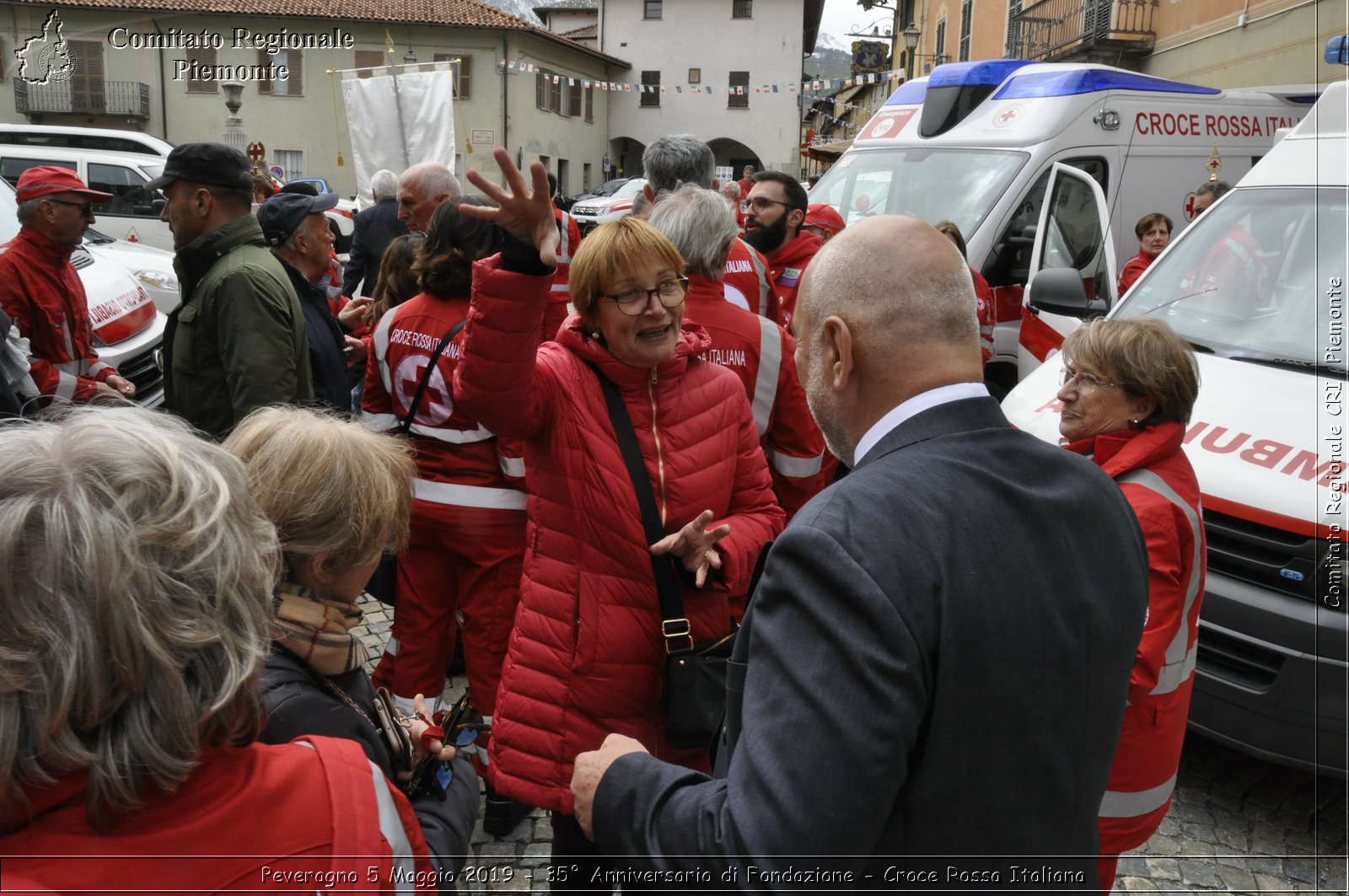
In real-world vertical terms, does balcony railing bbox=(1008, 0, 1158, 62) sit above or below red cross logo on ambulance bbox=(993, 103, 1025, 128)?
above

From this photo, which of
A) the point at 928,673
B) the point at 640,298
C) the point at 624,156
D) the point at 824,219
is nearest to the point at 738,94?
the point at 624,156

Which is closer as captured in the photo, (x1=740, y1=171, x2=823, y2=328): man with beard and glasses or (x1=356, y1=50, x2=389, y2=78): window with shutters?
(x1=740, y1=171, x2=823, y2=328): man with beard and glasses

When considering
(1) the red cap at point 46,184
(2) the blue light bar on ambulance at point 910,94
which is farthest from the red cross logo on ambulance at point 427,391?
(2) the blue light bar on ambulance at point 910,94

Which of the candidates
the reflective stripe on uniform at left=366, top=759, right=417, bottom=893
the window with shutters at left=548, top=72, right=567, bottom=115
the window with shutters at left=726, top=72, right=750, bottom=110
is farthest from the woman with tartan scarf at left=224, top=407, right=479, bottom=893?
the window with shutters at left=726, top=72, right=750, bottom=110

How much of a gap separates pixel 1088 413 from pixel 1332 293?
226cm

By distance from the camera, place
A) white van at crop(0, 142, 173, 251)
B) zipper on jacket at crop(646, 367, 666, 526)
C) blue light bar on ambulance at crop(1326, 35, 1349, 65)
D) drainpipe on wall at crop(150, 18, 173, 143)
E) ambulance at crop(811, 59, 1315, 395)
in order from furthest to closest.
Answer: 1. drainpipe on wall at crop(150, 18, 173, 143)
2. white van at crop(0, 142, 173, 251)
3. ambulance at crop(811, 59, 1315, 395)
4. blue light bar on ambulance at crop(1326, 35, 1349, 65)
5. zipper on jacket at crop(646, 367, 666, 526)

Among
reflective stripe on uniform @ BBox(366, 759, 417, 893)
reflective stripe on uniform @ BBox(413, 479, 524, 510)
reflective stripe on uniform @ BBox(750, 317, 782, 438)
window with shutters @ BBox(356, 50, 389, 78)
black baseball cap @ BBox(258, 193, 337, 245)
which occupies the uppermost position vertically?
window with shutters @ BBox(356, 50, 389, 78)

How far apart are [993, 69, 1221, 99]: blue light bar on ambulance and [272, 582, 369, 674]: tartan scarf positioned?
7.44 meters

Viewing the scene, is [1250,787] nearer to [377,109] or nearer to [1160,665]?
[1160,665]

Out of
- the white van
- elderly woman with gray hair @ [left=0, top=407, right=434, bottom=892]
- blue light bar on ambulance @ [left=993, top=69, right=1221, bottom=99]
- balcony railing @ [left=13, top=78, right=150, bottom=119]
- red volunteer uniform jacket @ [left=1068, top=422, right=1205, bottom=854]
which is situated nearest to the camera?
elderly woman with gray hair @ [left=0, top=407, right=434, bottom=892]

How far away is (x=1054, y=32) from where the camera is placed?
68.8ft

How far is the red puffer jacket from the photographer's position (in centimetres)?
244

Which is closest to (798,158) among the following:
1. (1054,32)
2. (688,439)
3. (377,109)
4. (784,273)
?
(1054,32)

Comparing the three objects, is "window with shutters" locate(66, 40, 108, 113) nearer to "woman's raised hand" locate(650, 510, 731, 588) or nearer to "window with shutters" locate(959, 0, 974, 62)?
"window with shutters" locate(959, 0, 974, 62)
